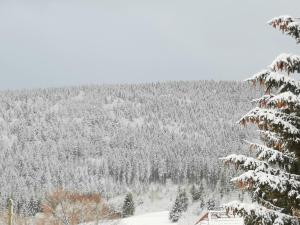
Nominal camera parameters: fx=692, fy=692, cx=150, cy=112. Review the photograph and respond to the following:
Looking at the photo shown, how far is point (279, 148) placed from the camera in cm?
1162

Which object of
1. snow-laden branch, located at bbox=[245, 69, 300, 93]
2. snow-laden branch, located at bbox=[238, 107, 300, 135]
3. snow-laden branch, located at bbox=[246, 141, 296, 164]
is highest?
snow-laden branch, located at bbox=[245, 69, 300, 93]

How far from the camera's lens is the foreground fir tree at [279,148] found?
10570mm

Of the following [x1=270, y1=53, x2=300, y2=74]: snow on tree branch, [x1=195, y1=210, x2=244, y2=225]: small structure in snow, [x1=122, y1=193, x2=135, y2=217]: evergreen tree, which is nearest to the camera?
[x1=270, y1=53, x2=300, y2=74]: snow on tree branch

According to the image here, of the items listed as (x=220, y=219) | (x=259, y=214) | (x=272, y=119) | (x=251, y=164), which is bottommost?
(x=220, y=219)

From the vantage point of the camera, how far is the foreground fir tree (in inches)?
416

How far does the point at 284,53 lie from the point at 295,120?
3.63 feet

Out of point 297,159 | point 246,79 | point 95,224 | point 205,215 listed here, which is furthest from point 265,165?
point 95,224

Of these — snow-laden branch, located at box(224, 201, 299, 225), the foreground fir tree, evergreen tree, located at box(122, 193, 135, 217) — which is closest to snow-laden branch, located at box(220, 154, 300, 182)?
the foreground fir tree

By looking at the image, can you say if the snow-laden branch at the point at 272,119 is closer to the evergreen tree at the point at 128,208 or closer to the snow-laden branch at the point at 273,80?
the snow-laden branch at the point at 273,80

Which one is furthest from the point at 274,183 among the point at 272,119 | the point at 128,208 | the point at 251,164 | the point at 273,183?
the point at 128,208

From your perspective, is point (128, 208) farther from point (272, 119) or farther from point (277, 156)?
point (272, 119)

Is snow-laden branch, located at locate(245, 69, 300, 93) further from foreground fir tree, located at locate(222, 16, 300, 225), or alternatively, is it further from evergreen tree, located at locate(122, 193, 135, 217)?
evergreen tree, located at locate(122, 193, 135, 217)

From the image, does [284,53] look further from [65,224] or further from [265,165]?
[65,224]

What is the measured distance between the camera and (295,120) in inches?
428
